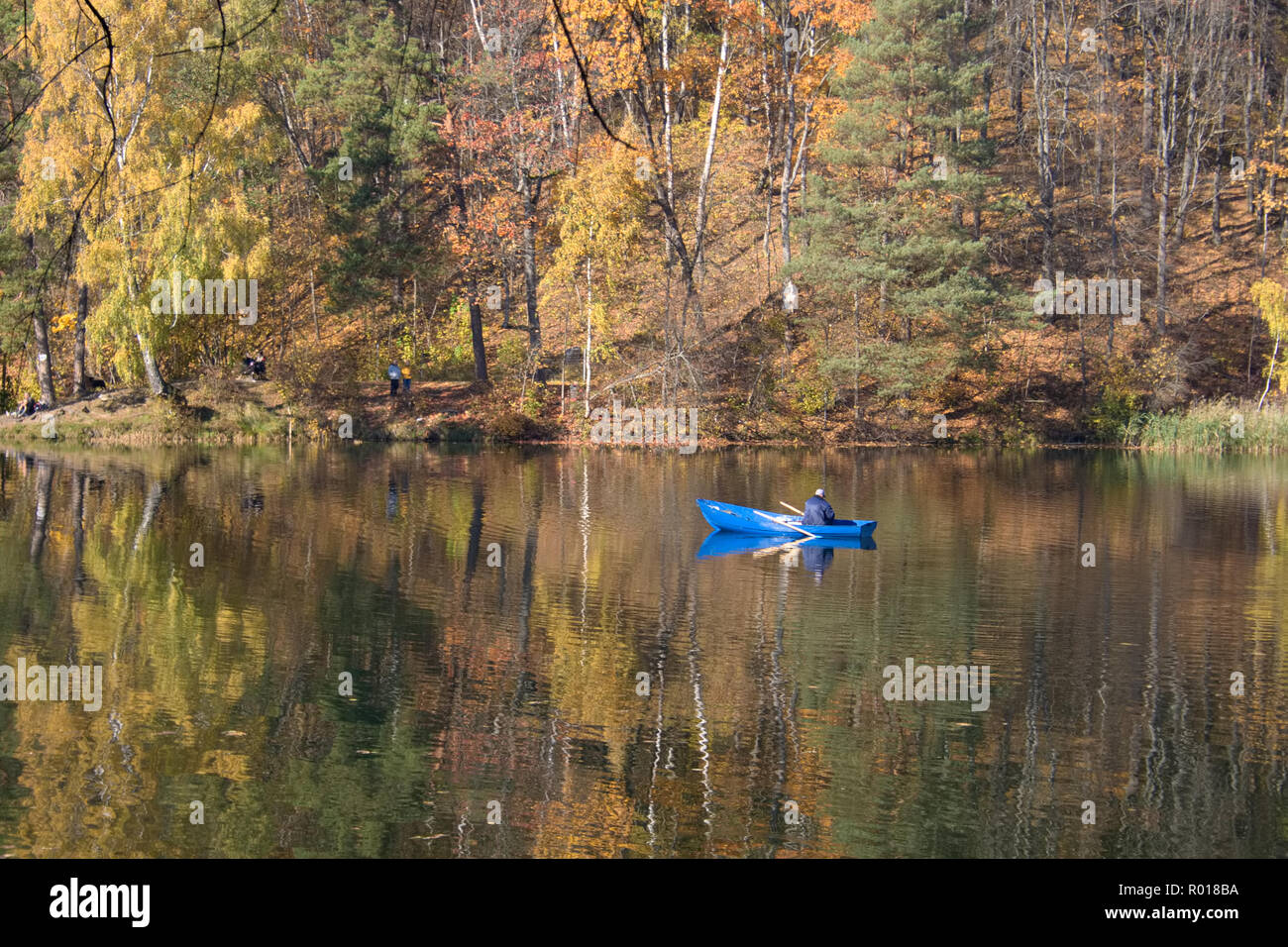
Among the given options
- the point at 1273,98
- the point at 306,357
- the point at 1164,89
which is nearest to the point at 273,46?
the point at 306,357

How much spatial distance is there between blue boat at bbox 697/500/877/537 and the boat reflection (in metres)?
0.16

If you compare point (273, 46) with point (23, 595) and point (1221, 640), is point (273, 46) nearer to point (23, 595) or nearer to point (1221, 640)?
point (23, 595)

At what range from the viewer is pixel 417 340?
5331cm

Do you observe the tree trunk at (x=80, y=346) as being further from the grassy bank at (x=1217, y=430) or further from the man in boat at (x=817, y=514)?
the grassy bank at (x=1217, y=430)

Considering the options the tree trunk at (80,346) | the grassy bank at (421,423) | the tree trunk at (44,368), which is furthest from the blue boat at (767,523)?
the tree trunk at (80,346)

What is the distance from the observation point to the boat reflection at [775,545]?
2489 cm

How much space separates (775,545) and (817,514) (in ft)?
3.70

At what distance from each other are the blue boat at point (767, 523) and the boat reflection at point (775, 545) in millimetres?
159

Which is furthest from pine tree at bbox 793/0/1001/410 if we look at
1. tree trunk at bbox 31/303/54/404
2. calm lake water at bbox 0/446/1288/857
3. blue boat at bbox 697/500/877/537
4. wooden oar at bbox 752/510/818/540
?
tree trunk at bbox 31/303/54/404

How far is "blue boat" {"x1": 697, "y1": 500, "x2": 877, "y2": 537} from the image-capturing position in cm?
2588

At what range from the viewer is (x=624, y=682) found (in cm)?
1530

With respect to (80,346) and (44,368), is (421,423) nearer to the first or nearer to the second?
(80,346)

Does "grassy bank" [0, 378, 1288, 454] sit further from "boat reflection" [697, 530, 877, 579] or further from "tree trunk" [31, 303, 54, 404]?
"boat reflection" [697, 530, 877, 579]

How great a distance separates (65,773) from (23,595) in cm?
865
